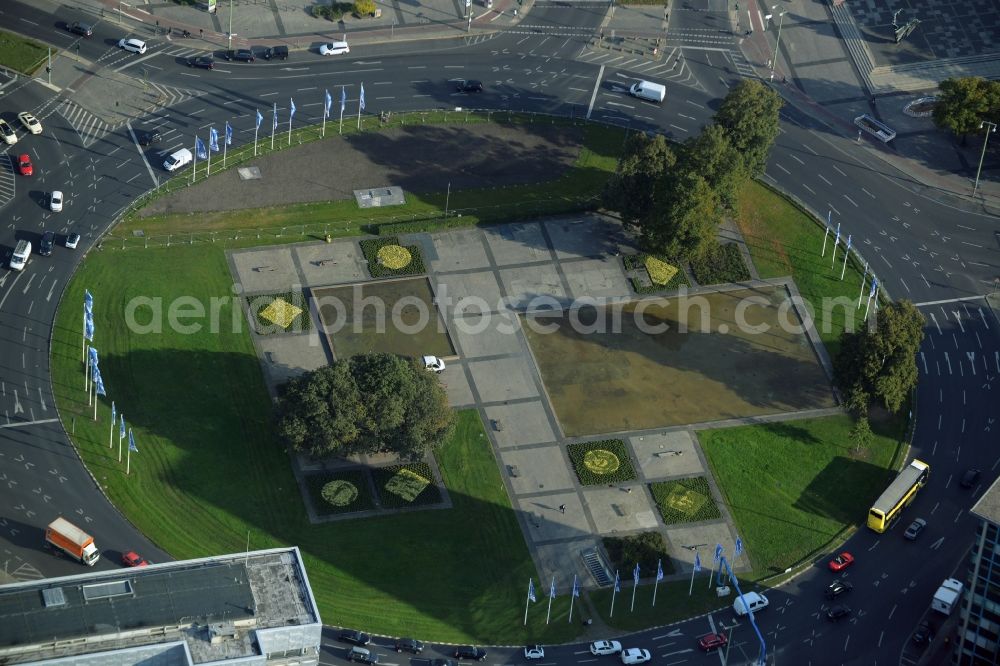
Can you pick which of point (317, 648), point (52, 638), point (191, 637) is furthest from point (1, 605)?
point (317, 648)

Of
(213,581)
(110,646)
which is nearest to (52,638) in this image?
(110,646)

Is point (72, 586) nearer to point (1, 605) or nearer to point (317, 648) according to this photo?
point (1, 605)

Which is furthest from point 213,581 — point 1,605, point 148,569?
point 1,605

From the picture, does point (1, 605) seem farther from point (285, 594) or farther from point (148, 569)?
point (285, 594)

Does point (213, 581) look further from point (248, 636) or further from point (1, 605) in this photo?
point (1, 605)
